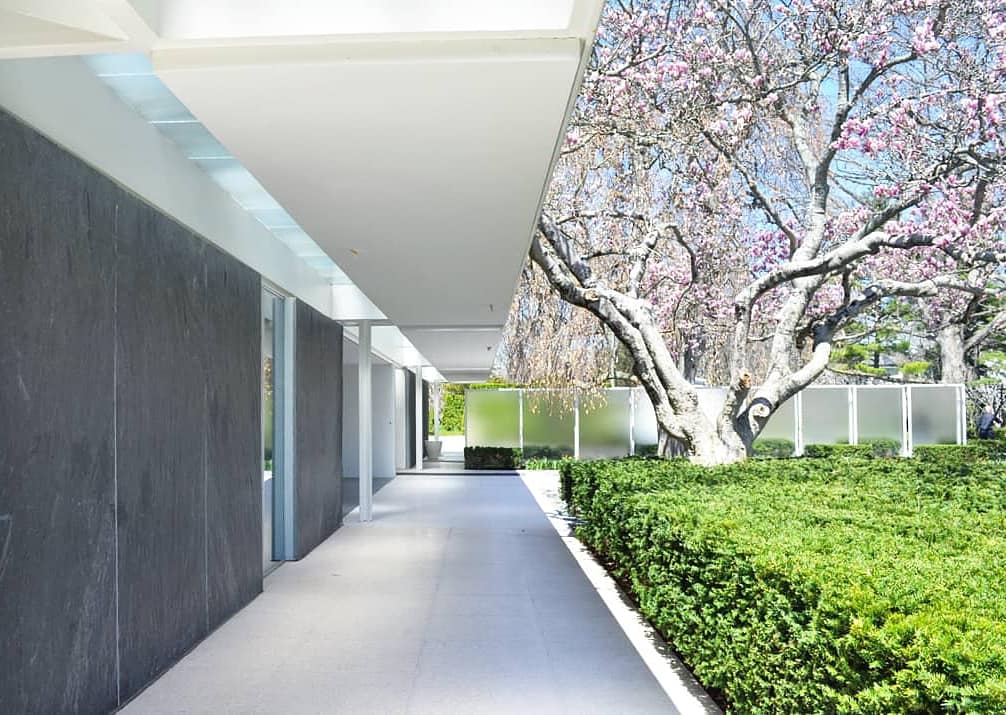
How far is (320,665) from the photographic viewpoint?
506 centimetres

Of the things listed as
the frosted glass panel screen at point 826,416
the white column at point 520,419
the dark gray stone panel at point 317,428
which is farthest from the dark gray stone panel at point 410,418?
the dark gray stone panel at point 317,428

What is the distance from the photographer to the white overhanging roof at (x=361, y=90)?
2.61 m

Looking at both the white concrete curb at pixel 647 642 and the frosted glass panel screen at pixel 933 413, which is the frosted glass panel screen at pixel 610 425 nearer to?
the frosted glass panel screen at pixel 933 413

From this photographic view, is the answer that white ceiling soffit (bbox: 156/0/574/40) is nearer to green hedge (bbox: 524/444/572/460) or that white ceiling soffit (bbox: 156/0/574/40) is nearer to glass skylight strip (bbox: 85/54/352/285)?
glass skylight strip (bbox: 85/54/352/285)

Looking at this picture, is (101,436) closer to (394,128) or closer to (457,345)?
(394,128)

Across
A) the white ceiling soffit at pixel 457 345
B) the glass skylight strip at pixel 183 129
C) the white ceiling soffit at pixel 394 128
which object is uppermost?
the glass skylight strip at pixel 183 129

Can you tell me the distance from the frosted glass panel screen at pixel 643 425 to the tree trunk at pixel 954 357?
7.29m

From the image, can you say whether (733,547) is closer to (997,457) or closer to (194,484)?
(194,484)

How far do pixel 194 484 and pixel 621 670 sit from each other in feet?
8.93

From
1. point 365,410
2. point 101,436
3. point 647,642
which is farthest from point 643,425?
point 101,436

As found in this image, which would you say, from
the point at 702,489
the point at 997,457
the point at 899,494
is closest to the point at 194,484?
the point at 702,489

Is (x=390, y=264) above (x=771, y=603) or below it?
above

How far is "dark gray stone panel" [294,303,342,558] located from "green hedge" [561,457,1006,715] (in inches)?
127

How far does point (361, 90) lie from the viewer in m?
3.04
